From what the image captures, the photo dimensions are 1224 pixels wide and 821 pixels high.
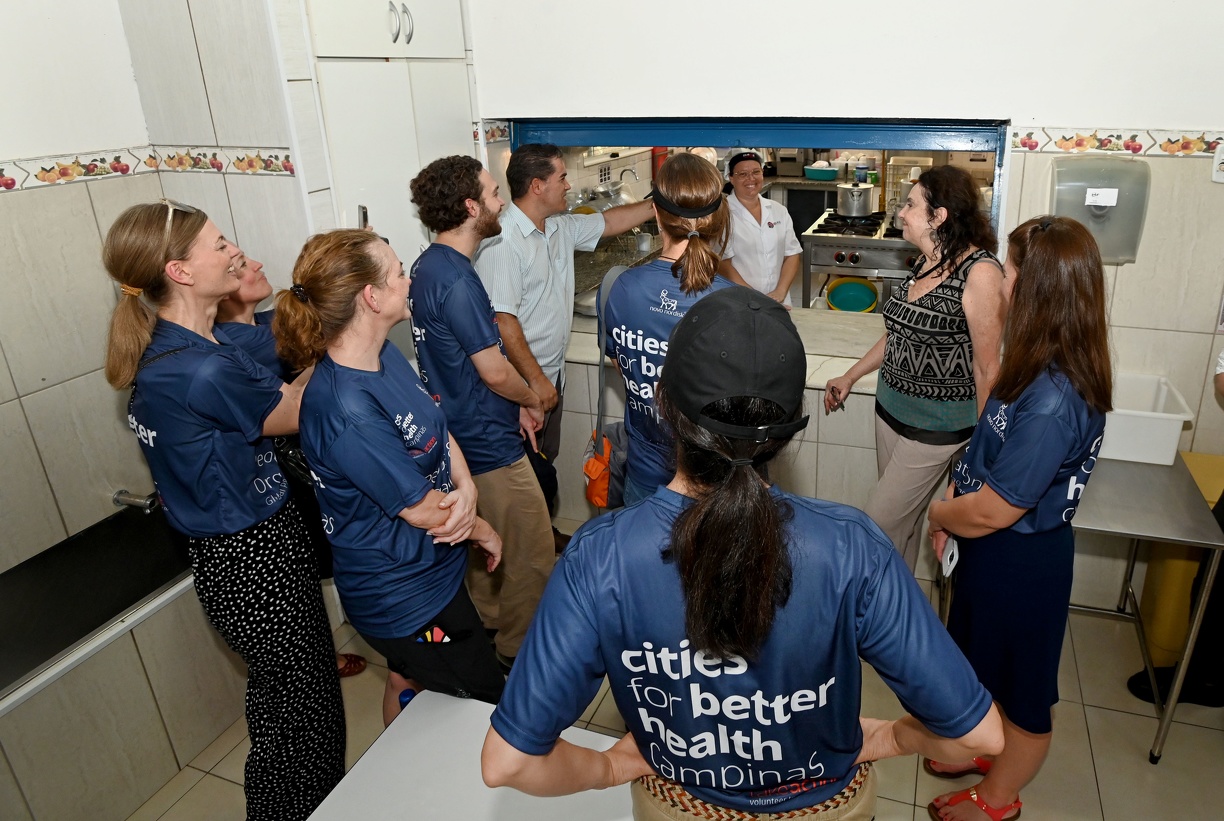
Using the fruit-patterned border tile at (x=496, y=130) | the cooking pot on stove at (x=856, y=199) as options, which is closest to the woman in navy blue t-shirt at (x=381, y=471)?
the fruit-patterned border tile at (x=496, y=130)

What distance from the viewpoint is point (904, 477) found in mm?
2324

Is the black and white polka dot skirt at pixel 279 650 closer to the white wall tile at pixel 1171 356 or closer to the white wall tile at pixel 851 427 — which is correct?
the white wall tile at pixel 851 427

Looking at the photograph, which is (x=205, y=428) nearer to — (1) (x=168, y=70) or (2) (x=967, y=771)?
(1) (x=168, y=70)

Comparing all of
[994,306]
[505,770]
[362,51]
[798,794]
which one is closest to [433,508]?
[505,770]

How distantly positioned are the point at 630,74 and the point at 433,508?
173cm

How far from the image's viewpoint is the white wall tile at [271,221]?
2.37 metres

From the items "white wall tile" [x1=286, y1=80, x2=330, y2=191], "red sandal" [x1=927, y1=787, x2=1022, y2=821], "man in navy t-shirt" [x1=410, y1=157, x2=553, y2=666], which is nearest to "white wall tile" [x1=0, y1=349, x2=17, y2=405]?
"white wall tile" [x1=286, y1=80, x2=330, y2=191]

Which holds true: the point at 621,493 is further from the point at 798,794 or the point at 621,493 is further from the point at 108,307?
the point at 108,307

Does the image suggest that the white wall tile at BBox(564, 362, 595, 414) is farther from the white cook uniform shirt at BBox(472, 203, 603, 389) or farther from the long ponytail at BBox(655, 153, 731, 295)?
the long ponytail at BBox(655, 153, 731, 295)

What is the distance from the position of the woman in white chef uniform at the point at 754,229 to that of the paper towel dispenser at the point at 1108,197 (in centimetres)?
107

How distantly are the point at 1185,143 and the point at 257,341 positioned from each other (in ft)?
8.18

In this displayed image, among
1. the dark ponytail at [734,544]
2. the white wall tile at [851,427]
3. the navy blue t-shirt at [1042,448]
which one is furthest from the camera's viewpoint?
the white wall tile at [851,427]

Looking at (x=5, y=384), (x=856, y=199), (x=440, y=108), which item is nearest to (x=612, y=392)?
(x=440, y=108)

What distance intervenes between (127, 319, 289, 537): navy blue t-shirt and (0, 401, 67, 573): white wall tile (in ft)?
2.25
